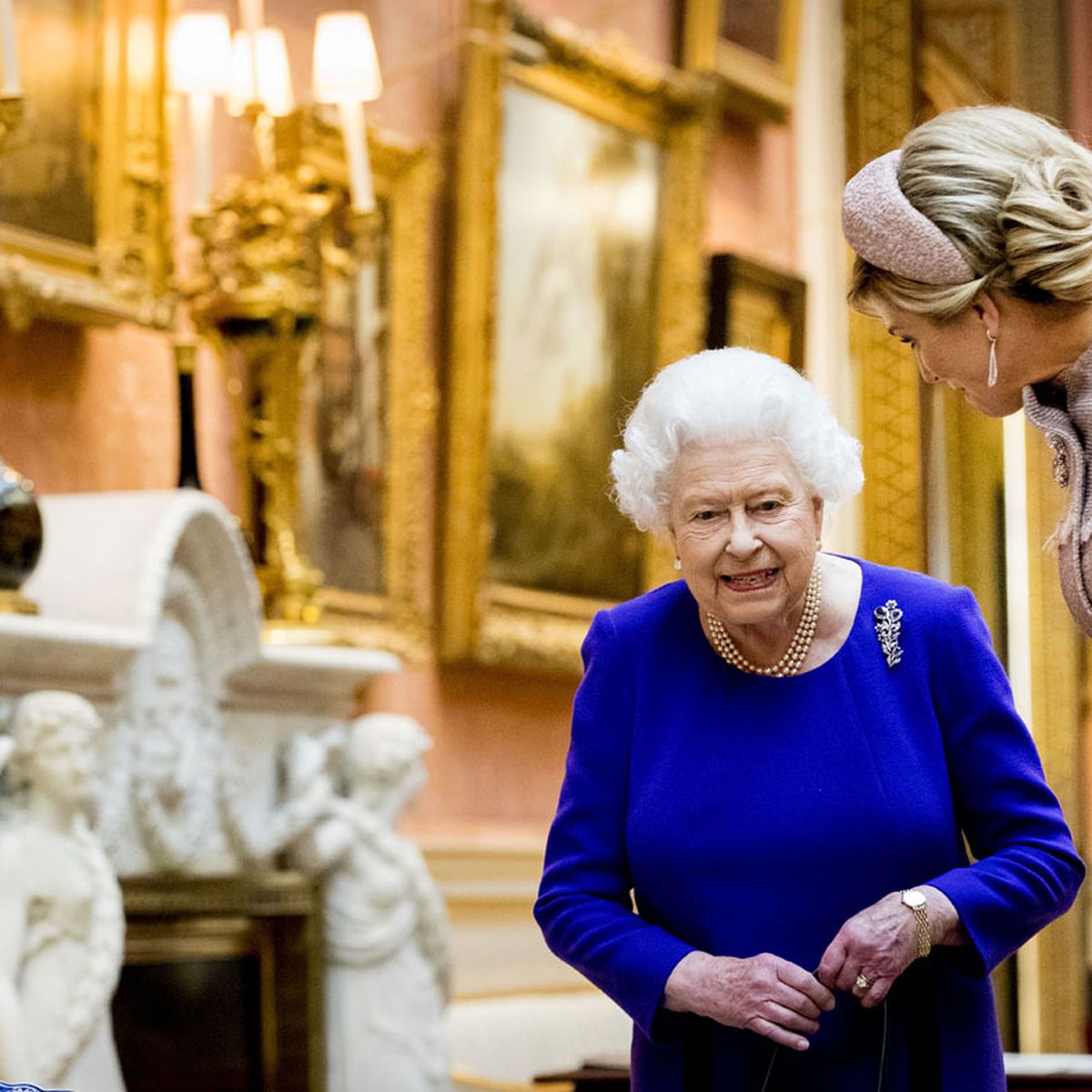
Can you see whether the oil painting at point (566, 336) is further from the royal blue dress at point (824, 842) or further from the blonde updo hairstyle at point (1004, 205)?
the blonde updo hairstyle at point (1004, 205)

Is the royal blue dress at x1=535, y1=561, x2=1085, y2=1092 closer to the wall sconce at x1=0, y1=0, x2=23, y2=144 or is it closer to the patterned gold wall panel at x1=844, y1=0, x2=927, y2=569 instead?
the wall sconce at x1=0, y1=0, x2=23, y2=144

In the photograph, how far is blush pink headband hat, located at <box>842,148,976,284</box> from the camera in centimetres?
242

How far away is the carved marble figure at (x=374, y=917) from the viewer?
541 centimetres

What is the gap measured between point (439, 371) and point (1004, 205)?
4622mm

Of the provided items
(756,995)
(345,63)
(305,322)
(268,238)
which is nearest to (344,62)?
(345,63)

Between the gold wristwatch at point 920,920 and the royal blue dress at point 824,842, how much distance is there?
0.16 ft

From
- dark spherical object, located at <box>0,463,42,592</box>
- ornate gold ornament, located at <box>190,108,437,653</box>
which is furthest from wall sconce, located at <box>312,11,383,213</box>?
dark spherical object, located at <box>0,463,42,592</box>

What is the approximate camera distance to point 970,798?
267 centimetres

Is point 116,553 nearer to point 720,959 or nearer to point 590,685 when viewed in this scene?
point 590,685

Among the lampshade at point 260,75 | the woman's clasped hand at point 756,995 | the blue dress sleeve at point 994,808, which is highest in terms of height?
the lampshade at point 260,75

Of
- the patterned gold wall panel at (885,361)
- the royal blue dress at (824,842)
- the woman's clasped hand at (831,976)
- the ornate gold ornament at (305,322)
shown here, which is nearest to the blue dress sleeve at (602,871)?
the royal blue dress at (824,842)

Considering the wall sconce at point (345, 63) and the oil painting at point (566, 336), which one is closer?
the wall sconce at point (345, 63)

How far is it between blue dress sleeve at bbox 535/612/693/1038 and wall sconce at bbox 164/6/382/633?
2664mm

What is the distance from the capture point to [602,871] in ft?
9.01
